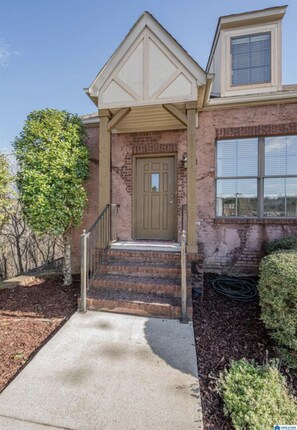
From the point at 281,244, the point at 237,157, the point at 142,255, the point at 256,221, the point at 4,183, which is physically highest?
the point at 237,157

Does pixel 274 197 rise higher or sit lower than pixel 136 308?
higher

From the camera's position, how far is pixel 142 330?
3.12 meters

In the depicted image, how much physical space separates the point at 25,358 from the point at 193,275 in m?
3.02

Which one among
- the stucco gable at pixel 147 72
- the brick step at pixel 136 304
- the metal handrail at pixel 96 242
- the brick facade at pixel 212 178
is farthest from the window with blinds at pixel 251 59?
the brick step at pixel 136 304

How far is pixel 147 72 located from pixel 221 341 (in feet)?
16.0

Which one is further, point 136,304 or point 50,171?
point 50,171

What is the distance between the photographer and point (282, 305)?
263cm

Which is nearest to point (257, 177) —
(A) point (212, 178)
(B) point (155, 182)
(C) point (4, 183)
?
(A) point (212, 178)

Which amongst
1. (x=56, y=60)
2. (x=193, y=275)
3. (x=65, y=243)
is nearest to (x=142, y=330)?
(x=193, y=275)

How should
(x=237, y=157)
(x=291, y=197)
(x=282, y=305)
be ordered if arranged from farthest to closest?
(x=237, y=157), (x=291, y=197), (x=282, y=305)

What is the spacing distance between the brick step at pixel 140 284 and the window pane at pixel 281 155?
3.57m

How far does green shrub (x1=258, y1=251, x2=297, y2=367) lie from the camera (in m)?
2.55

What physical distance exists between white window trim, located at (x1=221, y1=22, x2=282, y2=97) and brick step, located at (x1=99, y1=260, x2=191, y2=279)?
15.5ft

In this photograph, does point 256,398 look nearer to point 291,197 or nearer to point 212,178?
point 212,178
